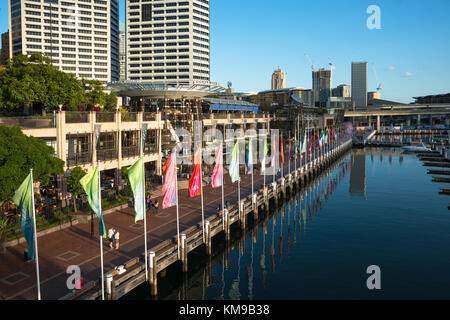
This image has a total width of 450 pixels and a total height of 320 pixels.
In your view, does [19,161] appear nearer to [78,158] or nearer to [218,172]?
[78,158]

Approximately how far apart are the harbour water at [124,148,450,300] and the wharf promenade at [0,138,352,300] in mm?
2105

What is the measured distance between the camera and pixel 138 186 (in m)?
27.8

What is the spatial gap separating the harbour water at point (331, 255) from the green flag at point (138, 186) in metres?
6.14

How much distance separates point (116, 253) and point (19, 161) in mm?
10686

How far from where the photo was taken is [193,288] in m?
30.9

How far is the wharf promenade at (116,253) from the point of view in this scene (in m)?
24.3

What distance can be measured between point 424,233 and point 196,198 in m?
28.0

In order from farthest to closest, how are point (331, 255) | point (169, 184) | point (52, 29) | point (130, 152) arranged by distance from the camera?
point (52, 29) → point (130, 152) → point (331, 255) → point (169, 184)

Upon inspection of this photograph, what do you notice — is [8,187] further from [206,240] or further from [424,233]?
[424,233]

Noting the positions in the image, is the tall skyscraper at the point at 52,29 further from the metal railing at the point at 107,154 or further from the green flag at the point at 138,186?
the green flag at the point at 138,186

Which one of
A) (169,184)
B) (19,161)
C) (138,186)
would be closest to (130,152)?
(19,161)

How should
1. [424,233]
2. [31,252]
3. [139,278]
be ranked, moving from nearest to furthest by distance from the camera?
[31,252], [139,278], [424,233]

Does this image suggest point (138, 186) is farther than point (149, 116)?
No

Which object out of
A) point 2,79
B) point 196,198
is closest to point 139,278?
point 196,198
